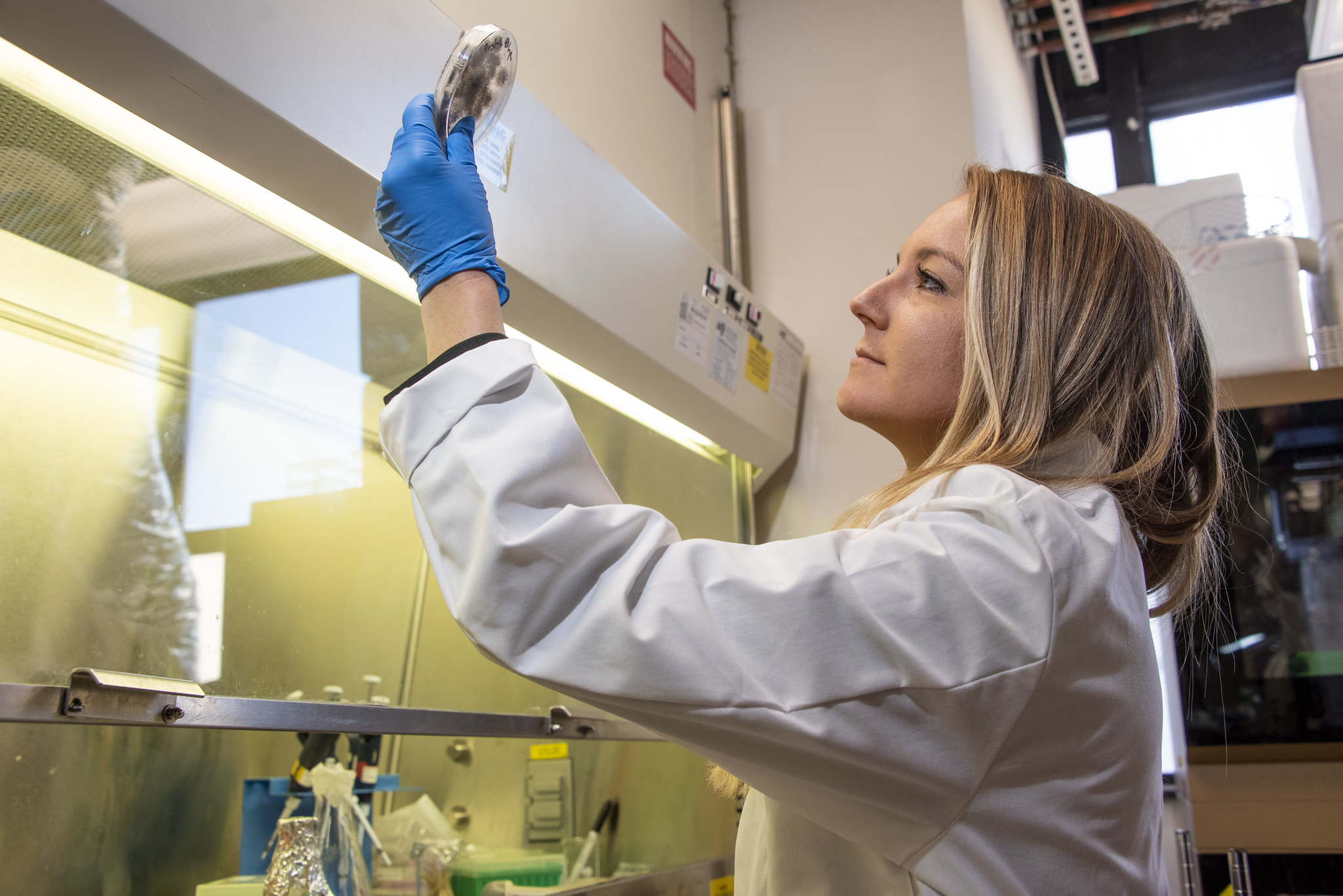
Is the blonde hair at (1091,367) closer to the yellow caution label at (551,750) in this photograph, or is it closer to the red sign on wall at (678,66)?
the yellow caution label at (551,750)

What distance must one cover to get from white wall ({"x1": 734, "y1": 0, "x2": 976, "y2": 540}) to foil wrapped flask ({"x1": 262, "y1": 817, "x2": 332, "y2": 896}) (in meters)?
1.09

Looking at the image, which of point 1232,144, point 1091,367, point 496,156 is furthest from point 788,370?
point 1232,144

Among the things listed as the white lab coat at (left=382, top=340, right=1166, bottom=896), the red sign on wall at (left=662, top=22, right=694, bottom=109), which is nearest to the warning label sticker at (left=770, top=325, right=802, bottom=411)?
the red sign on wall at (left=662, top=22, right=694, bottom=109)

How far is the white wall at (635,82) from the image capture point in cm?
144

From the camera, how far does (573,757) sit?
1714 millimetres

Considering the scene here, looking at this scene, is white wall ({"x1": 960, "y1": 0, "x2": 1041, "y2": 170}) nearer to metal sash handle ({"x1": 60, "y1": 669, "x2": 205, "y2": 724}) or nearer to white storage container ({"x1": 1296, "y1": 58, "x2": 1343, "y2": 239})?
white storage container ({"x1": 1296, "y1": 58, "x2": 1343, "y2": 239})

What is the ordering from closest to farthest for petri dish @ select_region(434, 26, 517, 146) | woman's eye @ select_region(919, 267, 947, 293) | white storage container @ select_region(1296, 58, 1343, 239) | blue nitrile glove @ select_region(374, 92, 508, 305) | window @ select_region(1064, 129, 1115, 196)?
1. blue nitrile glove @ select_region(374, 92, 508, 305)
2. petri dish @ select_region(434, 26, 517, 146)
3. woman's eye @ select_region(919, 267, 947, 293)
4. white storage container @ select_region(1296, 58, 1343, 239)
5. window @ select_region(1064, 129, 1115, 196)

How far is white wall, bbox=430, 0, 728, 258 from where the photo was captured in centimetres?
144

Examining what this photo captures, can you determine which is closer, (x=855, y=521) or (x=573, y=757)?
(x=855, y=521)

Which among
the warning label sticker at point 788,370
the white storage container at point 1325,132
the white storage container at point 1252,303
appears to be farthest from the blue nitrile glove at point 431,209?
the white storage container at point 1325,132

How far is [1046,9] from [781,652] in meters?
3.11

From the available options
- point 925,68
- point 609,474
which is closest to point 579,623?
point 609,474

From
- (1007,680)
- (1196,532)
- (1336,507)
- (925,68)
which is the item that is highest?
(925,68)

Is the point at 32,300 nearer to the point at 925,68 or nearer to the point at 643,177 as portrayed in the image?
the point at 643,177
